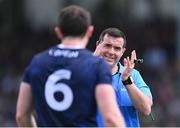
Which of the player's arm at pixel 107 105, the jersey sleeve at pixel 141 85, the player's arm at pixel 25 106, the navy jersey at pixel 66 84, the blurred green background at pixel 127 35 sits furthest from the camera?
the blurred green background at pixel 127 35

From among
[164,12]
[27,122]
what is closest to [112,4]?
[164,12]

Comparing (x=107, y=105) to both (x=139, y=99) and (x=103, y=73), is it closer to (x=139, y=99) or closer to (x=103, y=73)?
(x=103, y=73)

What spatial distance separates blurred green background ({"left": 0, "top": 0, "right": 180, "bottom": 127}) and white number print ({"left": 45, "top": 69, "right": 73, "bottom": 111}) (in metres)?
10.1

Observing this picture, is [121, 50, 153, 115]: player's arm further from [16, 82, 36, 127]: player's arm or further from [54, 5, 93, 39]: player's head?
[54, 5, 93, 39]: player's head

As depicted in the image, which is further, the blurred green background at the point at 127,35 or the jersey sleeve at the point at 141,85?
the blurred green background at the point at 127,35

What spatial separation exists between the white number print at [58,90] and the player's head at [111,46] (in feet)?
6.21

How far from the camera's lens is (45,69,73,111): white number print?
5984 mm

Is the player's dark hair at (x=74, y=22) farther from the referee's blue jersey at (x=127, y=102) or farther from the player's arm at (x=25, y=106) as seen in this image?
the referee's blue jersey at (x=127, y=102)

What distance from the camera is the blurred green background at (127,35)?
18.3 m

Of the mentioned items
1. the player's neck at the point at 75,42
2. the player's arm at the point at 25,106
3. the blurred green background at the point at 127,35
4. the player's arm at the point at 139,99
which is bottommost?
the blurred green background at the point at 127,35

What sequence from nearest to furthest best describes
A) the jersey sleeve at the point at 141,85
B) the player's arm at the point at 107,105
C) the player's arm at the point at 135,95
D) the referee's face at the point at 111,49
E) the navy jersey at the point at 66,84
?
the player's arm at the point at 107,105 < the navy jersey at the point at 66,84 < the player's arm at the point at 135,95 < the jersey sleeve at the point at 141,85 < the referee's face at the point at 111,49

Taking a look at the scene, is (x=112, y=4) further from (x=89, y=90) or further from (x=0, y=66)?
(x=89, y=90)

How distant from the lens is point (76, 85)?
19.6ft

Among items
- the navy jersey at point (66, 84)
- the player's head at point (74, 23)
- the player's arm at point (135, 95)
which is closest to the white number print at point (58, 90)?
the navy jersey at point (66, 84)
